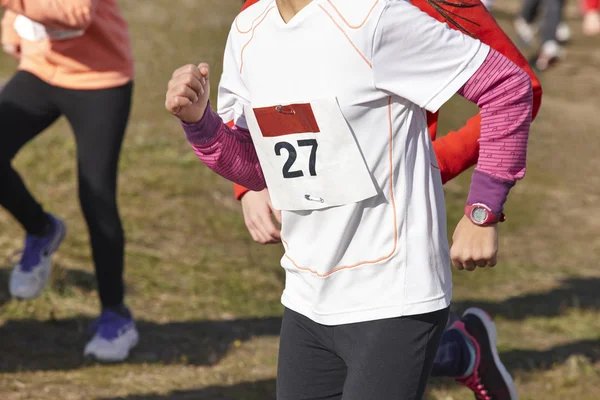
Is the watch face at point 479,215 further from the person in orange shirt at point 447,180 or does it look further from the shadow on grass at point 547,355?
the shadow on grass at point 547,355

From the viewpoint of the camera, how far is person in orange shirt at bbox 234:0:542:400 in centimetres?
211

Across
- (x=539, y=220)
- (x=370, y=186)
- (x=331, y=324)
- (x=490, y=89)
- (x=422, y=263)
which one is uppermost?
(x=490, y=89)

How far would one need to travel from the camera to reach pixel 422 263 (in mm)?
1911

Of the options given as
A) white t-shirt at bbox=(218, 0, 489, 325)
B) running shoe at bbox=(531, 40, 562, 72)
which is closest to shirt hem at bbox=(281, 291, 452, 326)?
white t-shirt at bbox=(218, 0, 489, 325)

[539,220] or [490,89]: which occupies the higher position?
[490,89]

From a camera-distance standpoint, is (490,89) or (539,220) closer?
(490,89)

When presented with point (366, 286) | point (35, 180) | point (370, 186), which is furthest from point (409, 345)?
point (35, 180)

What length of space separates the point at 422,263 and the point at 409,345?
175 mm

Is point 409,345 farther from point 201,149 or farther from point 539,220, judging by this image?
point 539,220

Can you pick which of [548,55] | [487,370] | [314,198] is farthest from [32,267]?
[548,55]

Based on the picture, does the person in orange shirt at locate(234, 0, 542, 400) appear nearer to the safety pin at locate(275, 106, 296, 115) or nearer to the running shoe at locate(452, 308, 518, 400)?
the running shoe at locate(452, 308, 518, 400)

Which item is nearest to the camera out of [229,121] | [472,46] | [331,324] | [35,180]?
[472,46]

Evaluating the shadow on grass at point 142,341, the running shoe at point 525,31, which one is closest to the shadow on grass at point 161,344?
the shadow on grass at point 142,341

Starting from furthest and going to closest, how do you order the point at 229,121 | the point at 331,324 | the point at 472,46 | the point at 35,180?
the point at 35,180, the point at 229,121, the point at 331,324, the point at 472,46
